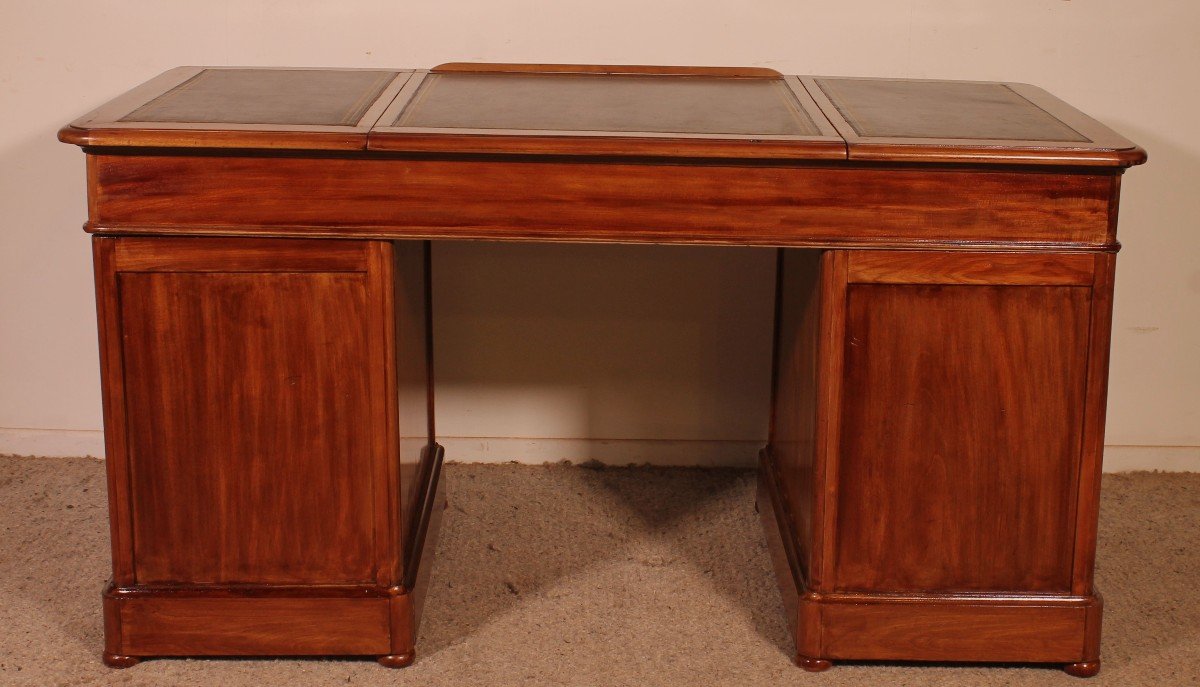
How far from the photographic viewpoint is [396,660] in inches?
88.0

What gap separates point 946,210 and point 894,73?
0.93m

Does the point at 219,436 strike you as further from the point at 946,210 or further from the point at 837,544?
the point at 946,210

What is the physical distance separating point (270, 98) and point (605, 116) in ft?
1.88

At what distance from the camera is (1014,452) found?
7.04 feet

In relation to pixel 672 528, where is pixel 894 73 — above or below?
above

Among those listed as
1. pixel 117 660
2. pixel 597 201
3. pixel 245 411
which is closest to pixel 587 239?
pixel 597 201

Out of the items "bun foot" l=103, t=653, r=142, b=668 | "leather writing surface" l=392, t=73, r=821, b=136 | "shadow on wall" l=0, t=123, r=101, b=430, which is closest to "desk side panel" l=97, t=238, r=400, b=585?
"bun foot" l=103, t=653, r=142, b=668

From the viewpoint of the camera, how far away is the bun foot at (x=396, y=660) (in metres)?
2.24

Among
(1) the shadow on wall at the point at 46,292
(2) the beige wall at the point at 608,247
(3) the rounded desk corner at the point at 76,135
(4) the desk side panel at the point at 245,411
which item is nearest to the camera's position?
(3) the rounded desk corner at the point at 76,135

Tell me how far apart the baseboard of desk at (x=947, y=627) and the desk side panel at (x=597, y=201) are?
0.59 meters

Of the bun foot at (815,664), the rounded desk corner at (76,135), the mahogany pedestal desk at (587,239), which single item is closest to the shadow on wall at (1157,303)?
the mahogany pedestal desk at (587,239)

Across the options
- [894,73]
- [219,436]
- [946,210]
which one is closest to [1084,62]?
[894,73]

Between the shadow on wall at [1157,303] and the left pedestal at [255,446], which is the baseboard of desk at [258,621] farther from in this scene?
the shadow on wall at [1157,303]

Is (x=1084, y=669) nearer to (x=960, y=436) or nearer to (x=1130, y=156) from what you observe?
(x=960, y=436)
